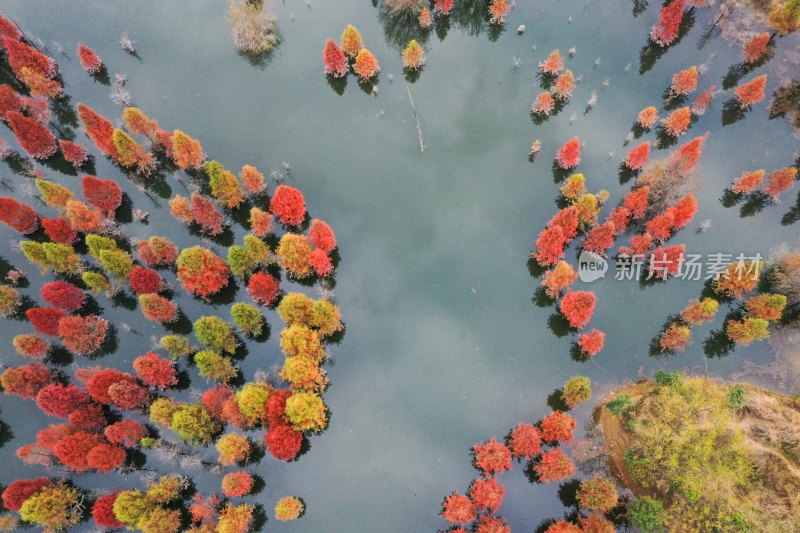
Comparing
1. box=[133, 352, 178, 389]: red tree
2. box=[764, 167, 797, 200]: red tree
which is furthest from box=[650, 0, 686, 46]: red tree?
box=[133, 352, 178, 389]: red tree

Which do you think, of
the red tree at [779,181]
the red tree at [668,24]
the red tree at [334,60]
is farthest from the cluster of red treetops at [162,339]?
the red tree at [668,24]

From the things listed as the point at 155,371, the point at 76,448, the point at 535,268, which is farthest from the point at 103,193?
the point at 535,268

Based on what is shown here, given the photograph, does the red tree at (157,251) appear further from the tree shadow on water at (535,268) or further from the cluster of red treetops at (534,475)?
the tree shadow on water at (535,268)

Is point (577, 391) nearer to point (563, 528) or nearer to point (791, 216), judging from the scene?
point (563, 528)

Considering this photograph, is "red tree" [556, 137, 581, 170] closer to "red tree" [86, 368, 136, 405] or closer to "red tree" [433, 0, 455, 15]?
"red tree" [433, 0, 455, 15]

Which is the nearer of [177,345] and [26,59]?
[177,345]

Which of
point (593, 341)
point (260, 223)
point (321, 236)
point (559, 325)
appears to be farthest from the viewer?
point (260, 223)

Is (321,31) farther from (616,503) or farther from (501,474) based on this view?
(616,503)
